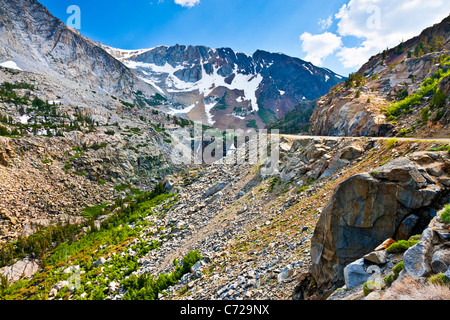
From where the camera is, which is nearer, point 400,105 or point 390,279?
point 390,279

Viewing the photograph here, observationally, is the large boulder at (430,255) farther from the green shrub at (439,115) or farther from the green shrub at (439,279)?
the green shrub at (439,115)

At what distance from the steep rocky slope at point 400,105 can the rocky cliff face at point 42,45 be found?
179m

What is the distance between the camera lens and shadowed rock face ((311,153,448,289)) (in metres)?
7.49


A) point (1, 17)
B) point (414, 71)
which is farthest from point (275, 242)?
point (1, 17)

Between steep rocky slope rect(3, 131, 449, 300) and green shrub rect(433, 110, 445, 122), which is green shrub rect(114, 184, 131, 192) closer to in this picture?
steep rocky slope rect(3, 131, 449, 300)

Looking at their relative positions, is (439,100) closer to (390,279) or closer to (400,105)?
(400,105)

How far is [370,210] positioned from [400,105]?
1329 inches

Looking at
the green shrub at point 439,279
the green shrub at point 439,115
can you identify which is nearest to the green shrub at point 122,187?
the green shrub at point 439,115

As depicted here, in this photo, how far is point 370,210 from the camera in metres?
8.11

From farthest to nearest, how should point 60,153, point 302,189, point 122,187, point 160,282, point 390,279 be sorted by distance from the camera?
point 122,187 → point 60,153 → point 302,189 → point 160,282 → point 390,279

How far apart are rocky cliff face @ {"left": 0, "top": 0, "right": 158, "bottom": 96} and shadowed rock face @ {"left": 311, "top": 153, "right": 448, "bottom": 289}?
185581mm

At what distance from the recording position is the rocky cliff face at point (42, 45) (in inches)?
5271

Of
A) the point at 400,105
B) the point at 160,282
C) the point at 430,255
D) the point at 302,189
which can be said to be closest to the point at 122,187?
the point at 160,282

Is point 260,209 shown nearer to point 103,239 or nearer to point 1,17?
point 103,239
